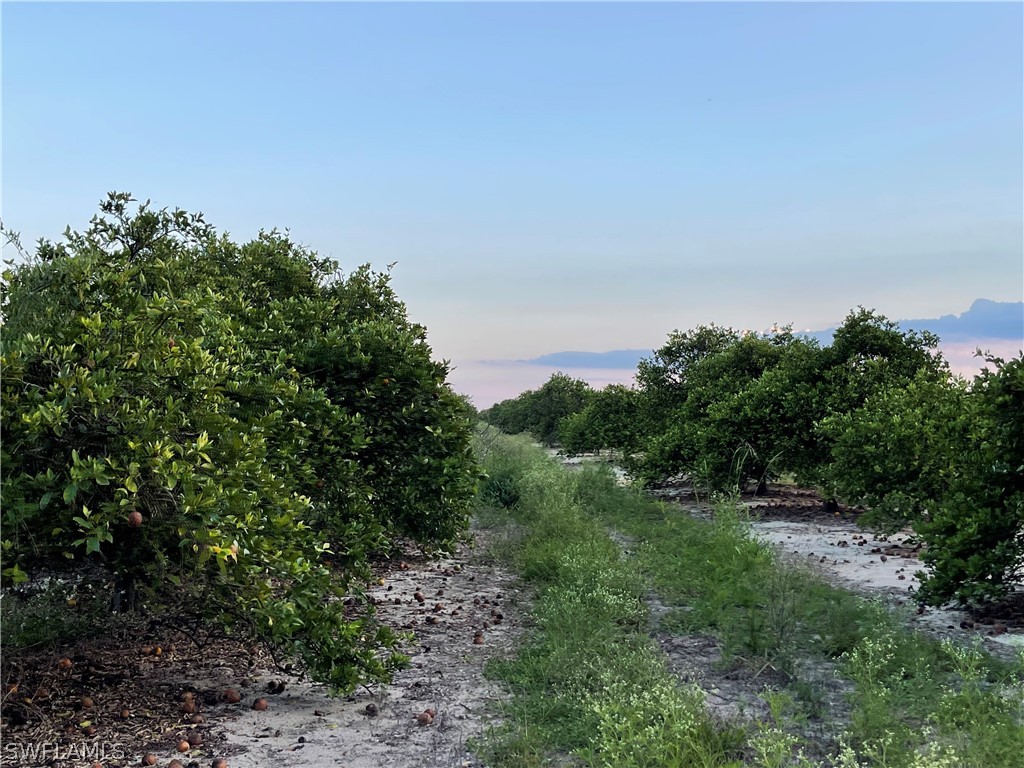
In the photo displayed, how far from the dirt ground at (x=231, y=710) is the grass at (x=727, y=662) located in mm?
474

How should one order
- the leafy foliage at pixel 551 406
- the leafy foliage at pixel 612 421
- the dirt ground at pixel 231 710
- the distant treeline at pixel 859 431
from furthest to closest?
the leafy foliage at pixel 551 406
the leafy foliage at pixel 612 421
the distant treeline at pixel 859 431
the dirt ground at pixel 231 710

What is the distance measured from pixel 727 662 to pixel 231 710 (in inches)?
150

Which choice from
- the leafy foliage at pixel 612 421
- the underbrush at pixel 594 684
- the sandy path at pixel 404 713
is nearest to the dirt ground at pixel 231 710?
the sandy path at pixel 404 713

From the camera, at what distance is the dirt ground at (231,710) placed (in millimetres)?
4688

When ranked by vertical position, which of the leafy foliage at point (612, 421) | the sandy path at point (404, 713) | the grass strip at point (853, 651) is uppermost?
the leafy foliage at point (612, 421)

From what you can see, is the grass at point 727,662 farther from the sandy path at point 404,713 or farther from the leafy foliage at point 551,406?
the leafy foliage at point 551,406

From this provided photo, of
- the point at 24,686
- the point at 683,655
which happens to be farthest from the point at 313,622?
the point at 683,655

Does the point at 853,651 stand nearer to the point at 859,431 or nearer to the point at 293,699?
the point at 293,699

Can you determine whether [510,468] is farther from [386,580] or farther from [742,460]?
[386,580]

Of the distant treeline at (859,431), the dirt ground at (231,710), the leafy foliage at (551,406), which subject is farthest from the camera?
the leafy foliage at (551,406)

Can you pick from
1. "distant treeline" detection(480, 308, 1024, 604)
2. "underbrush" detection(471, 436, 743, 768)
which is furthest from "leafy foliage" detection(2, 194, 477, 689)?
"distant treeline" detection(480, 308, 1024, 604)

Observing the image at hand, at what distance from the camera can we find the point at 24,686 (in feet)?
17.9

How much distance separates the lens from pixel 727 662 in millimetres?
6000

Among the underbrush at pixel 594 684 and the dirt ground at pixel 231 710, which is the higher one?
the underbrush at pixel 594 684
